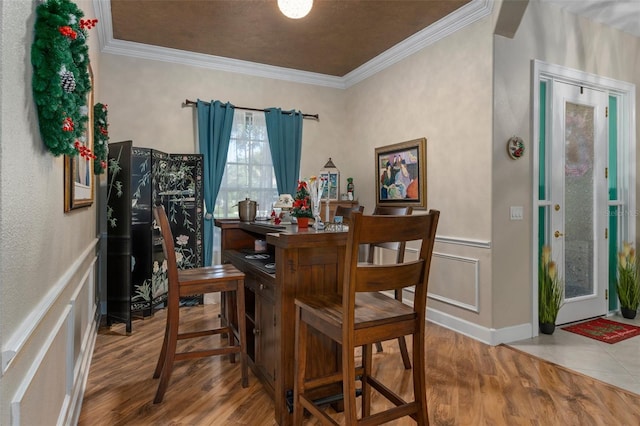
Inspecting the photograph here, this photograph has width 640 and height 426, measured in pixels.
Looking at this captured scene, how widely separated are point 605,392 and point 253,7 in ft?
13.0

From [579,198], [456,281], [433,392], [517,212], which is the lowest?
[433,392]

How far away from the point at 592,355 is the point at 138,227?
4.14 m

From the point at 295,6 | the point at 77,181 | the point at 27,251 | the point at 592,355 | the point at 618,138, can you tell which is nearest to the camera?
the point at 27,251

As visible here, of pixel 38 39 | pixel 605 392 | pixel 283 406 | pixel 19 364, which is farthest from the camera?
pixel 605 392

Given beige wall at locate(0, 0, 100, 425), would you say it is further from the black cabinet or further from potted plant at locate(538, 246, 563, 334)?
potted plant at locate(538, 246, 563, 334)

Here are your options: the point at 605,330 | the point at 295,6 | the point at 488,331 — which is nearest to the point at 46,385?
the point at 295,6

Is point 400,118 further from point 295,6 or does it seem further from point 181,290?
point 181,290

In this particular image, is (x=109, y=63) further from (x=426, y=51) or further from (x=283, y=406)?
(x=283, y=406)

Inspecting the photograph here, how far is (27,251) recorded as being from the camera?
1.16 metres

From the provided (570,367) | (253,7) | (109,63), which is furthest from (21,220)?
(109,63)

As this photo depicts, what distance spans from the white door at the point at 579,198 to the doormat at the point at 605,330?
102 millimetres

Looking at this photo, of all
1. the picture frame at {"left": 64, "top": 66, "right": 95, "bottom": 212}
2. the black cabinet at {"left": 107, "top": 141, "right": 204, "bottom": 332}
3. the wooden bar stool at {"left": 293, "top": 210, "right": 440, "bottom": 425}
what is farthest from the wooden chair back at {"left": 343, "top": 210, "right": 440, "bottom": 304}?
the black cabinet at {"left": 107, "top": 141, "right": 204, "bottom": 332}

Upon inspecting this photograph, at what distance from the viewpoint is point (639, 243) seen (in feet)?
13.8

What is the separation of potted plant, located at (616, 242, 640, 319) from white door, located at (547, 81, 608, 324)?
0.57 ft
